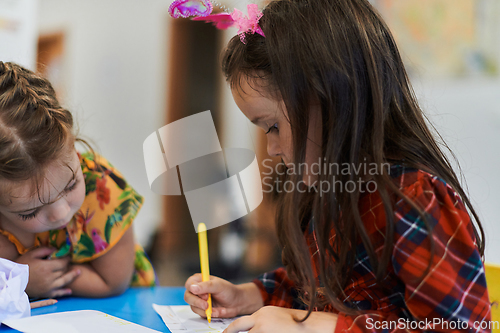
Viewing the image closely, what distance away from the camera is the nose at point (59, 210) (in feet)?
2.02

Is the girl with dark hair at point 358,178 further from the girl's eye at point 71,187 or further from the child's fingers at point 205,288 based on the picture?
the girl's eye at point 71,187

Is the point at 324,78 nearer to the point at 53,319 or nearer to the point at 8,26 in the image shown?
the point at 53,319

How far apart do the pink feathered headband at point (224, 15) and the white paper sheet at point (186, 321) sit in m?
0.36

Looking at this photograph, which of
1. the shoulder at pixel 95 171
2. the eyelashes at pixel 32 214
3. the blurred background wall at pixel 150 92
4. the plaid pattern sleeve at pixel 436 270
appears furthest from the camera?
the blurred background wall at pixel 150 92

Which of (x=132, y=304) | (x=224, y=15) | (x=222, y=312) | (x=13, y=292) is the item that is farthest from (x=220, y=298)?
(x=224, y=15)

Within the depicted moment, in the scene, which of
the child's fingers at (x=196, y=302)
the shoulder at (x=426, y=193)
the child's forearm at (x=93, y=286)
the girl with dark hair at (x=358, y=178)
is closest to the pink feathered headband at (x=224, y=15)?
the girl with dark hair at (x=358, y=178)

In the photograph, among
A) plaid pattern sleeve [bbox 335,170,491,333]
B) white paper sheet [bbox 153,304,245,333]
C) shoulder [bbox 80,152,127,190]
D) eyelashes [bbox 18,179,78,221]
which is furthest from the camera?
shoulder [bbox 80,152,127,190]

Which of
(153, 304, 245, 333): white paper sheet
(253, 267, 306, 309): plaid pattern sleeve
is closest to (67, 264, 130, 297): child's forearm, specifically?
(153, 304, 245, 333): white paper sheet

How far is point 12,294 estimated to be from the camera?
51 centimetres

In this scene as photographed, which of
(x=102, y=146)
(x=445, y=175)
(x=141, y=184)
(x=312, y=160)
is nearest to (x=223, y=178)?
(x=312, y=160)

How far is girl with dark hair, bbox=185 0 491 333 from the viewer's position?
0.39 meters

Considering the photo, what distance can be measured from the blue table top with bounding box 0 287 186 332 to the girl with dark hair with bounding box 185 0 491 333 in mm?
165

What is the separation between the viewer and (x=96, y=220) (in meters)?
0.72

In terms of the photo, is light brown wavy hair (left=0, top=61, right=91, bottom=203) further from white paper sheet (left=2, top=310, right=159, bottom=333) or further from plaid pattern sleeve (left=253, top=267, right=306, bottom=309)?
plaid pattern sleeve (left=253, top=267, right=306, bottom=309)
